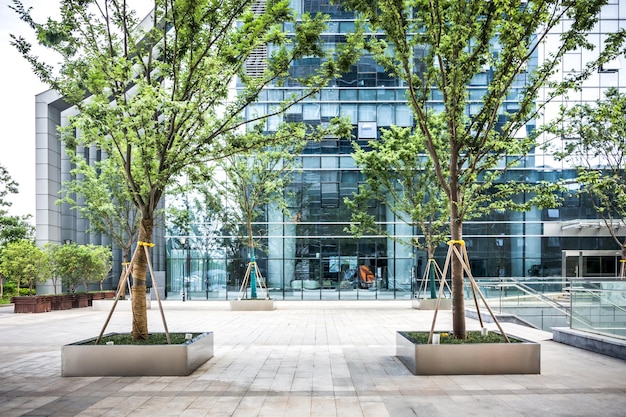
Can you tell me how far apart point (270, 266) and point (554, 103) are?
20304 millimetres

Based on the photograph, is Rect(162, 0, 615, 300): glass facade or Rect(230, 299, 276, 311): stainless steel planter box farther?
Rect(162, 0, 615, 300): glass facade

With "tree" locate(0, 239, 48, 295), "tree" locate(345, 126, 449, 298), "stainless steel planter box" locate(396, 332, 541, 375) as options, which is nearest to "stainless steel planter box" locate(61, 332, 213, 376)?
"stainless steel planter box" locate(396, 332, 541, 375)

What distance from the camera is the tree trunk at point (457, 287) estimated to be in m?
11.0

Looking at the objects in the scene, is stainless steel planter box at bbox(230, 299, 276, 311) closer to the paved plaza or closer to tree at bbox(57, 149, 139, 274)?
tree at bbox(57, 149, 139, 274)

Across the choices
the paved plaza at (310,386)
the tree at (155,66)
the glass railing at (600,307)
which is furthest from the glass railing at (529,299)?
the tree at (155,66)

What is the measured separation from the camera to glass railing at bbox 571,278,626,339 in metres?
12.4

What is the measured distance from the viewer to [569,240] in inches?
1372

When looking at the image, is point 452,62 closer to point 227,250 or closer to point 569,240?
point 227,250

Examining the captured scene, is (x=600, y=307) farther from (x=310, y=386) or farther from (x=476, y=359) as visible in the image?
(x=310, y=386)

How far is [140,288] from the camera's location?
37.4 ft

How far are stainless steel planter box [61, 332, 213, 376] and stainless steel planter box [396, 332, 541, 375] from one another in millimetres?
4011

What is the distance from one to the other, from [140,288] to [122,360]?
1676 millimetres

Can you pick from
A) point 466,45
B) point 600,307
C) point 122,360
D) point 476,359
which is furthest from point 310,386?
point 600,307

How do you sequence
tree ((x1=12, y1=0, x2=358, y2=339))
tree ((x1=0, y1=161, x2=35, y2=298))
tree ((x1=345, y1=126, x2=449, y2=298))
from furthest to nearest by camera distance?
1. tree ((x1=0, y1=161, x2=35, y2=298))
2. tree ((x1=345, y1=126, x2=449, y2=298))
3. tree ((x1=12, y1=0, x2=358, y2=339))
